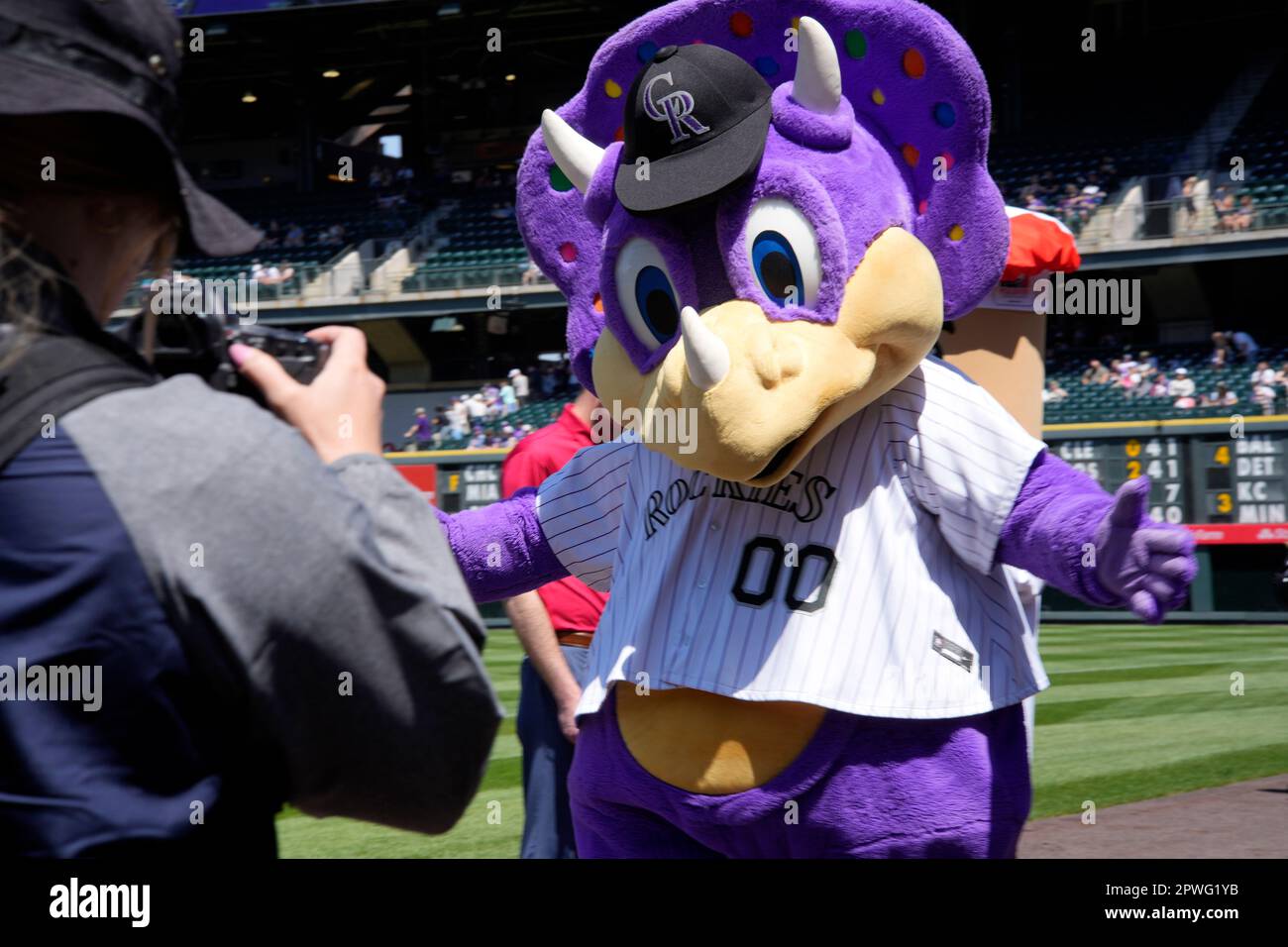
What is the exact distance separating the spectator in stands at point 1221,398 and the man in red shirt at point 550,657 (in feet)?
53.6

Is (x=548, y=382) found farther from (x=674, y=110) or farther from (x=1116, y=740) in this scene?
(x=674, y=110)

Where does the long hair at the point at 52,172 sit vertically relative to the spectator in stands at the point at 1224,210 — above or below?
below

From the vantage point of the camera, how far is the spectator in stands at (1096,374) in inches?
826

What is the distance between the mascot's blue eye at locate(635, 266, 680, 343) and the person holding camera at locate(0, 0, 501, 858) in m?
1.51

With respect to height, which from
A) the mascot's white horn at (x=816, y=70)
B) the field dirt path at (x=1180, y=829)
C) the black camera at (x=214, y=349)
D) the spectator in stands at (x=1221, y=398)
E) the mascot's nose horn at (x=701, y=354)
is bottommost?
the field dirt path at (x=1180, y=829)

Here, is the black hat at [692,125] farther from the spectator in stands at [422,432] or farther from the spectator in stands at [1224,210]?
the spectator in stands at [422,432]

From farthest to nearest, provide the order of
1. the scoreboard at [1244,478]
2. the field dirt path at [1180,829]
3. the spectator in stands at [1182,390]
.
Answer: the spectator in stands at [1182,390] < the scoreboard at [1244,478] < the field dirt path at [1180,829]

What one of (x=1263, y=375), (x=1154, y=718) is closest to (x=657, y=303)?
(x=1154, y=718)

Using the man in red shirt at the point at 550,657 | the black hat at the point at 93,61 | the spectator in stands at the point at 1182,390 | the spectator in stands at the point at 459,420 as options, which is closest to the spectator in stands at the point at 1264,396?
the spectator in stands at the point at 1182,390

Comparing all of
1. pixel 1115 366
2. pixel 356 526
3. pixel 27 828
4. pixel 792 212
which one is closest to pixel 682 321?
pixel 792 212

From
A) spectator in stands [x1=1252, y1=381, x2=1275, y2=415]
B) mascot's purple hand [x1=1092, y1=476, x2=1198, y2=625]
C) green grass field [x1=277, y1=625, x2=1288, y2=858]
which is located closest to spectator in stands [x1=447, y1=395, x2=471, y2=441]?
green grass field [x1=277, y1=625, x2=1288, y2=858]

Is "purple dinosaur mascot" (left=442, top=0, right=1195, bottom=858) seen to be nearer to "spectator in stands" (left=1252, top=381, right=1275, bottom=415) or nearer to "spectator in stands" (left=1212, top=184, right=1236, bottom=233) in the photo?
"spectator in stands" (left=1252, top=381, right=1275, bottom=415)

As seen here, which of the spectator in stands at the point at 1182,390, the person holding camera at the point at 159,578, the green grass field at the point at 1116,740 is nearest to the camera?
the person holding camera at the point at 159,578

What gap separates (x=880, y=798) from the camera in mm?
2605
